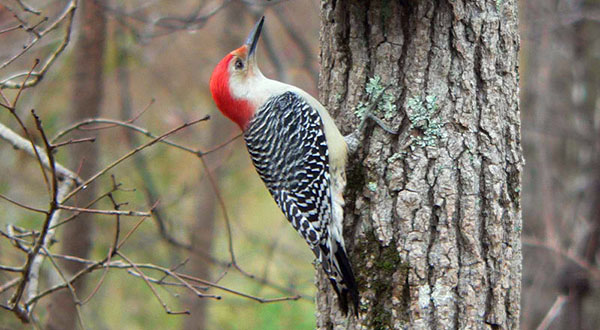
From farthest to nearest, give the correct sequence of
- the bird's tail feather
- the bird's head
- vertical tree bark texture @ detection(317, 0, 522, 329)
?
1. the bird's head
2. the bird's tail feather
3. vertical tree bark texture @ detection(317, 0, 522, 329)

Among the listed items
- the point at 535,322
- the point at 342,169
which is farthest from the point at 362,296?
the point at 535,322

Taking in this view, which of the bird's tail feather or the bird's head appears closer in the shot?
the bird's tail feather

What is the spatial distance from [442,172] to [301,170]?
0.85m

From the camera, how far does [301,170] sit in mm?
3393

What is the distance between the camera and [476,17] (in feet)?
9.48

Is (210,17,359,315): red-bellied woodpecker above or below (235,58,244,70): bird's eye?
below

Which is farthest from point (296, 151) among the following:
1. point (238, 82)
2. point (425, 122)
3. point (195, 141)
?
point (195, 141)

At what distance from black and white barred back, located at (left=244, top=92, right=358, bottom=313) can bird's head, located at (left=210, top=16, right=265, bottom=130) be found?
106mm

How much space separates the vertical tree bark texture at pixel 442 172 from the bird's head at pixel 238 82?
1.00 metres

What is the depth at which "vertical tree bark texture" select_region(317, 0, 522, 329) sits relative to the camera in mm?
2818

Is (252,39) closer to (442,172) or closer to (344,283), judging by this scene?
(442,172)

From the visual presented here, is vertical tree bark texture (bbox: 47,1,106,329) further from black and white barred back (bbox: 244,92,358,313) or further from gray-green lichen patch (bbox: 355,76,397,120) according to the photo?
gray-green lichen patch (bbox: 355,76,397,120)

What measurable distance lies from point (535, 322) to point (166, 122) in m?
4.60

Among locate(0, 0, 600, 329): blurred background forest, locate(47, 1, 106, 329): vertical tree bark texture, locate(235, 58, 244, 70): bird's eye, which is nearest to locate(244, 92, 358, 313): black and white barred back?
locate(235, 58, 244, 70): bird's eye
